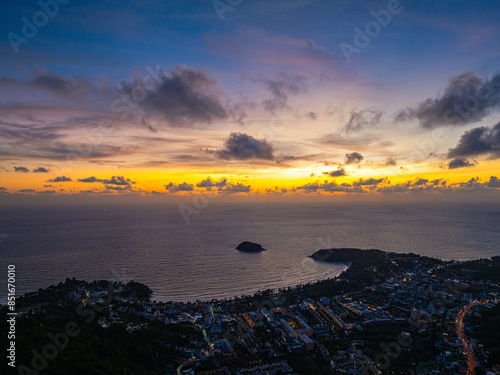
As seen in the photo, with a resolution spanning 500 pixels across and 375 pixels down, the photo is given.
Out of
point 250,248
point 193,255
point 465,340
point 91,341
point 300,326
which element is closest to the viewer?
point 91,341

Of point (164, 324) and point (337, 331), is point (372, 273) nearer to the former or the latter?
point (337, 331)

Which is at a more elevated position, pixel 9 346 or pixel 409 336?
pixel 9 346

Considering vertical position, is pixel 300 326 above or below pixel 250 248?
below

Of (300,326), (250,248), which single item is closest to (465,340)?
(300,326)

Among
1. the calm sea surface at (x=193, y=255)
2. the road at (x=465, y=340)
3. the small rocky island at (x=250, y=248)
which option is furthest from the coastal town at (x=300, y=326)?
the small rocky island at (x=250, y=248)

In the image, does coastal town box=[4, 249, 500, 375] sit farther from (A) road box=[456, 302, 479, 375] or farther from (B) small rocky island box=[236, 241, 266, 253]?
(B) small rocky island box=[236, 241, 266, 253]

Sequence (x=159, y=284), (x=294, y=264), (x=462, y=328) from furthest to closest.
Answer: (x=294, y=264) → (x=159, y=284) → (x=462, y=328)

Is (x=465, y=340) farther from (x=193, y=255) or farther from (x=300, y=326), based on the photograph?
(x=193, y=255)

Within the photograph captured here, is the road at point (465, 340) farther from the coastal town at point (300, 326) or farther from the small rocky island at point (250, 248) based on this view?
the small rocky island at point (250, 248)

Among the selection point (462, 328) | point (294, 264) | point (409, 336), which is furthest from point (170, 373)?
point (294, 264)
